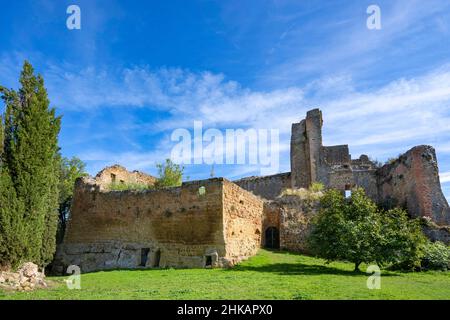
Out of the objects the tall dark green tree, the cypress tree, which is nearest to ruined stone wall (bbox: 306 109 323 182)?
the tall dark green tree

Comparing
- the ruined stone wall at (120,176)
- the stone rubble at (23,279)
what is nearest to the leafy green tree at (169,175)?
the ruined stone wall at (120,176)

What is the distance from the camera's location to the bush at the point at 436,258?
16.6 m

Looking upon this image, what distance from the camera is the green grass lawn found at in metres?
9.82

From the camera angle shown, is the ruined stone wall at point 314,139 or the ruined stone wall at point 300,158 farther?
the ruined stone wall at point 300,158

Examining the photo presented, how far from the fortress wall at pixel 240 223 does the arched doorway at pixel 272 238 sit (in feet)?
3.88

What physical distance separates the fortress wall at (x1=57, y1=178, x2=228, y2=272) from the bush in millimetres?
9251

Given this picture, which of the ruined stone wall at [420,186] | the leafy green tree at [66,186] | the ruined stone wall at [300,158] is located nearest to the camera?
the ruined stone wall at [420,186]

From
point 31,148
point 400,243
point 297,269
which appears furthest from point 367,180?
point 31,148

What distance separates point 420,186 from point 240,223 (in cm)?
1237

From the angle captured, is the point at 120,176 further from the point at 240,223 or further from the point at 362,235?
the point at 362,235

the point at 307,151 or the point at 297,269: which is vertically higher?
the point at 307,151

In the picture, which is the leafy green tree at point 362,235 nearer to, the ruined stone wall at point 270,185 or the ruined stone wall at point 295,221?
the ruined stone wall at point 295,221

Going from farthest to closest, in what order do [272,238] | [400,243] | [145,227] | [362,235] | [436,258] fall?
[272,238]
[145,227]
[436,258]
[362,235]
[400,243]

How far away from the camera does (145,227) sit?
20.9 meters
